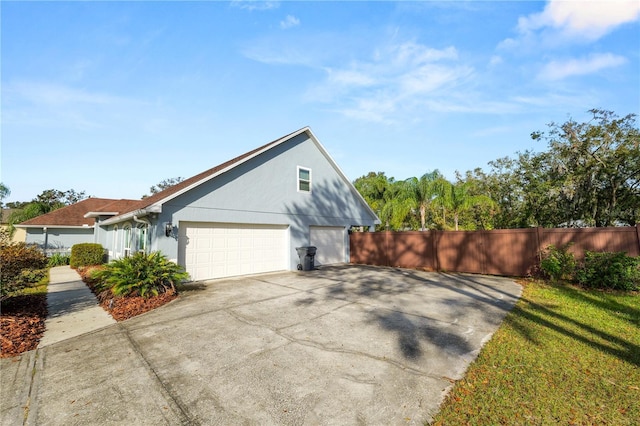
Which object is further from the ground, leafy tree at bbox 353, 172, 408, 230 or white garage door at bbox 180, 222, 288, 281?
leafy tree at bbox 353, 172, 408, 230

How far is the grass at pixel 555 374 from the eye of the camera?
2729mm

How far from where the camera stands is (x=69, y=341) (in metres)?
4.79

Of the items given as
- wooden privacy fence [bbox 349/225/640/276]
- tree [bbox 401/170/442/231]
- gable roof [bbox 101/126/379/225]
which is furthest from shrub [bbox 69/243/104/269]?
tree [bbox 401/170/442/231]

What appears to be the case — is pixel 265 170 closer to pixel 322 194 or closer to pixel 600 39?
pixel 322 194

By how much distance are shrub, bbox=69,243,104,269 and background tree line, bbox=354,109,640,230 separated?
1868cm

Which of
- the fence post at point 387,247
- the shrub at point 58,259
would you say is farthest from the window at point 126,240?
the fence post at point 387,247

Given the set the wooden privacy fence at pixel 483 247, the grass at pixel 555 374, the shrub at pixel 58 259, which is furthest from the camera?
the shrub at pixel 58 259

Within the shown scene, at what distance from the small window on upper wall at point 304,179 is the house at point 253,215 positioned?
48 mm

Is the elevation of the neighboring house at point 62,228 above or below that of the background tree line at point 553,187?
below

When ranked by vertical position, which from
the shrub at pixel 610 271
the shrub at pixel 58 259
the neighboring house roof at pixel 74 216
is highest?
the neighboring house roof at pixel 74 216

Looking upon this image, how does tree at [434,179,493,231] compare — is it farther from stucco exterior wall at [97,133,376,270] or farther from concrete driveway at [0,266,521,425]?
concrete driveway at [0,266,521,425]

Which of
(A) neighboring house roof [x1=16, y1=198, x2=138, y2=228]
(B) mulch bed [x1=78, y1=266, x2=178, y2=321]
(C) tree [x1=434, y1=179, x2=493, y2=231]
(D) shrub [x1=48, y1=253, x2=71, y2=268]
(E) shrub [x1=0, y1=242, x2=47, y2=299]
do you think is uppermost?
(C) tree [x1=434, y1=179, x2=493, y2=231]

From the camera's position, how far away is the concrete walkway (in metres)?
5.22

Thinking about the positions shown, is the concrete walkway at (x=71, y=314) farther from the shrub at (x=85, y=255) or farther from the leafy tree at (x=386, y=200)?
the leafy tree at (x=386, y=200)
